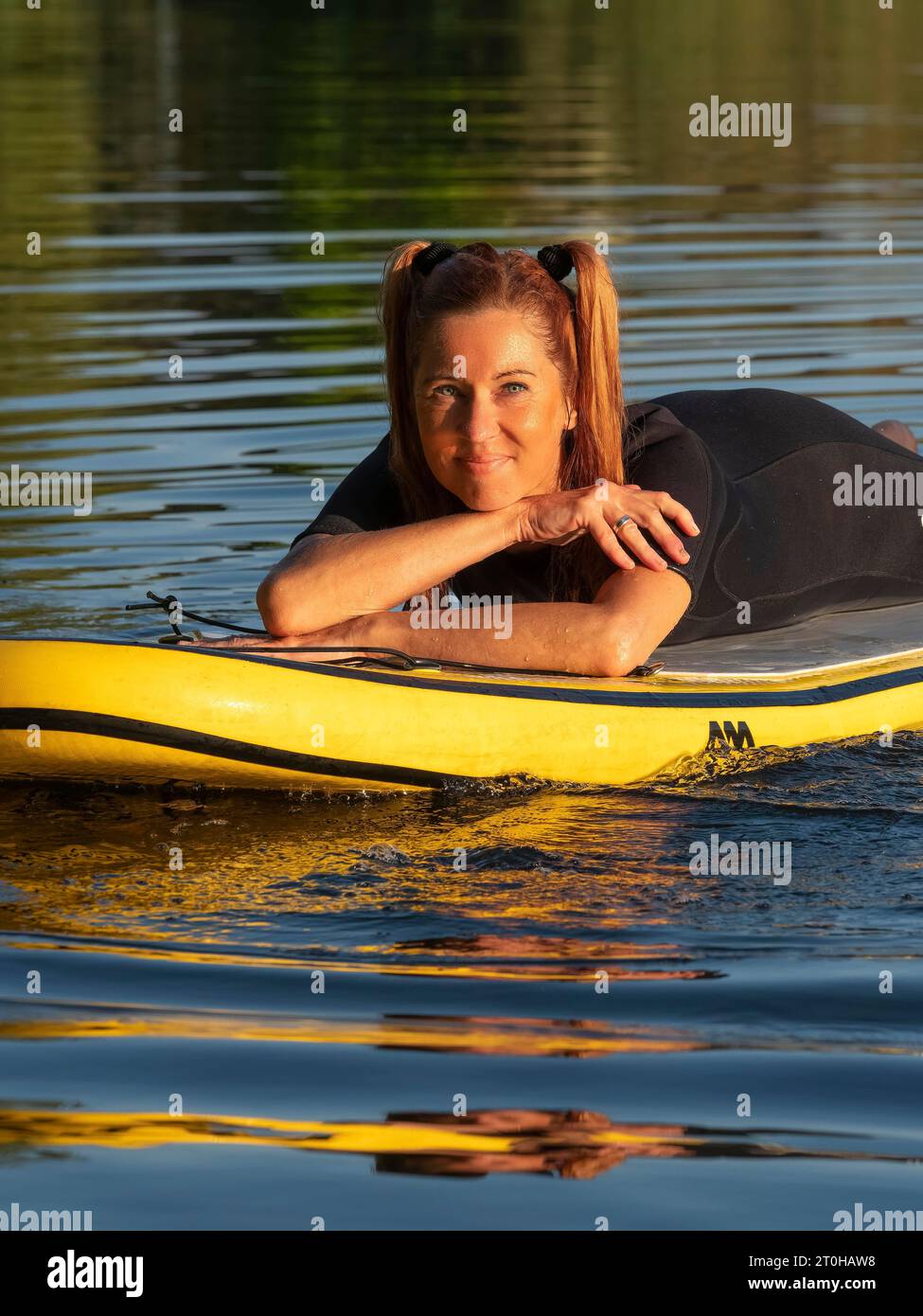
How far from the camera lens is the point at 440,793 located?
16.0 ft

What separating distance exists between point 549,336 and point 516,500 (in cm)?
39

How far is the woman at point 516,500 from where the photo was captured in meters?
4.69

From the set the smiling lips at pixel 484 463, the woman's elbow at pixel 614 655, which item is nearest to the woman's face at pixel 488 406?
the smiling lips at pixel 484 463

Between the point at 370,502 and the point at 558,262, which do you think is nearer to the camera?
the point at 558,262

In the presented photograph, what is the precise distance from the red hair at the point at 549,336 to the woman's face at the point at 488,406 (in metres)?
0.04

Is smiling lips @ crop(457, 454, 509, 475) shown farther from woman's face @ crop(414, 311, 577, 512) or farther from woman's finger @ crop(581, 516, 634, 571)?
woman's finger @ crop(581, 516, 634, 571)

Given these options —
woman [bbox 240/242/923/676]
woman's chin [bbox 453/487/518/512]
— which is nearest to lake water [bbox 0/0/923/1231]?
woman [bbox 240/242/923/676]

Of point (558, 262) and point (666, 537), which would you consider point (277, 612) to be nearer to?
point (666, 537)

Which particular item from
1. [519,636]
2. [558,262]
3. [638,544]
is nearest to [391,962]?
[519,636]

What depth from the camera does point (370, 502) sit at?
5117 mm

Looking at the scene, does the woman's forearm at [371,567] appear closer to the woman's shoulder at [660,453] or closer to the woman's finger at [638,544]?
the woman's finger at [638,544]

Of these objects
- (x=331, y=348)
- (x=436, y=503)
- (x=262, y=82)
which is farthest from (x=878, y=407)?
(x=262, y=82)

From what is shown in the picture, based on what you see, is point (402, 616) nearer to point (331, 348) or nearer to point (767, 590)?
point (767, 590)
